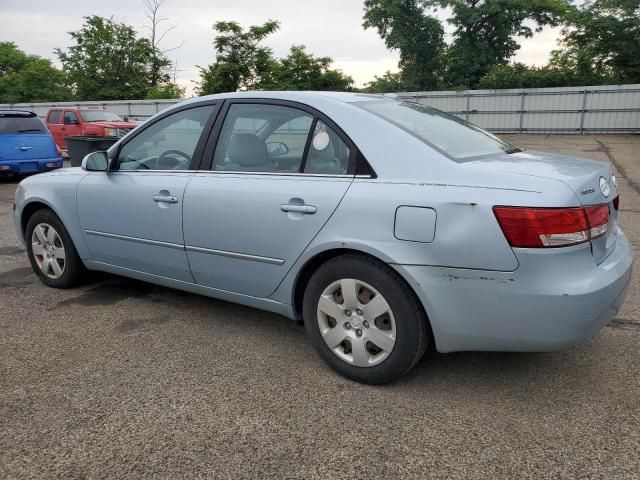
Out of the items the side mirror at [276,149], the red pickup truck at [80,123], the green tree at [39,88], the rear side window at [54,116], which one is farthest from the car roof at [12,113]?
the green tree at [39,88]

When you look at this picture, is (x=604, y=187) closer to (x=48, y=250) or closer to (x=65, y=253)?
(x=65, y=253)

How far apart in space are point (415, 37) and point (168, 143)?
33.8 m

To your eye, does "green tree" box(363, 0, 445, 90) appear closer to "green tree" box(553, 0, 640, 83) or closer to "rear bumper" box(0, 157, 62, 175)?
"green tree" box(553, 0, 640, 83)

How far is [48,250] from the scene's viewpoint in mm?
4492

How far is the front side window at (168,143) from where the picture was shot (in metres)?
3.60

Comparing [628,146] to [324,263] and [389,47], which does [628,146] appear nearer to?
[324,263]

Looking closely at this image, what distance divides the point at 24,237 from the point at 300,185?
2987mm

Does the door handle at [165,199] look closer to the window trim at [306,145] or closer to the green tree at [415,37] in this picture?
the window trim at [306,145]

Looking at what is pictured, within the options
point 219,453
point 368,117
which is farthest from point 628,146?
point 219,453

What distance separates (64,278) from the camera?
14.5ft

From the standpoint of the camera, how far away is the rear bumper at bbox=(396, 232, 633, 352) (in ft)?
7.77

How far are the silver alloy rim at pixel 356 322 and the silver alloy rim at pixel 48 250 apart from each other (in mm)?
2565

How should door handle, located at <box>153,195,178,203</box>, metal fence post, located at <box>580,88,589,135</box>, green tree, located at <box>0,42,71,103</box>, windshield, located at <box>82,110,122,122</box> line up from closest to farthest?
1. door handle, located at <box>153,195,178,203</box>
2. windshield, located at <box>82,110,122,122</box>
3. metal fence post, located at <box>580,88,589,135</box>
4. green tree, located at <box>0,42,71,103</box>

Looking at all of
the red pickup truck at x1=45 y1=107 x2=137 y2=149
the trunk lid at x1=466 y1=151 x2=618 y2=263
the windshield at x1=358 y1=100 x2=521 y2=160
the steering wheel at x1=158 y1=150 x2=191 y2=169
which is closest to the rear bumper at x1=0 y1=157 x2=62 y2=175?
the red pickup truck at x1=45 y1=107 x2=137 y2=149
